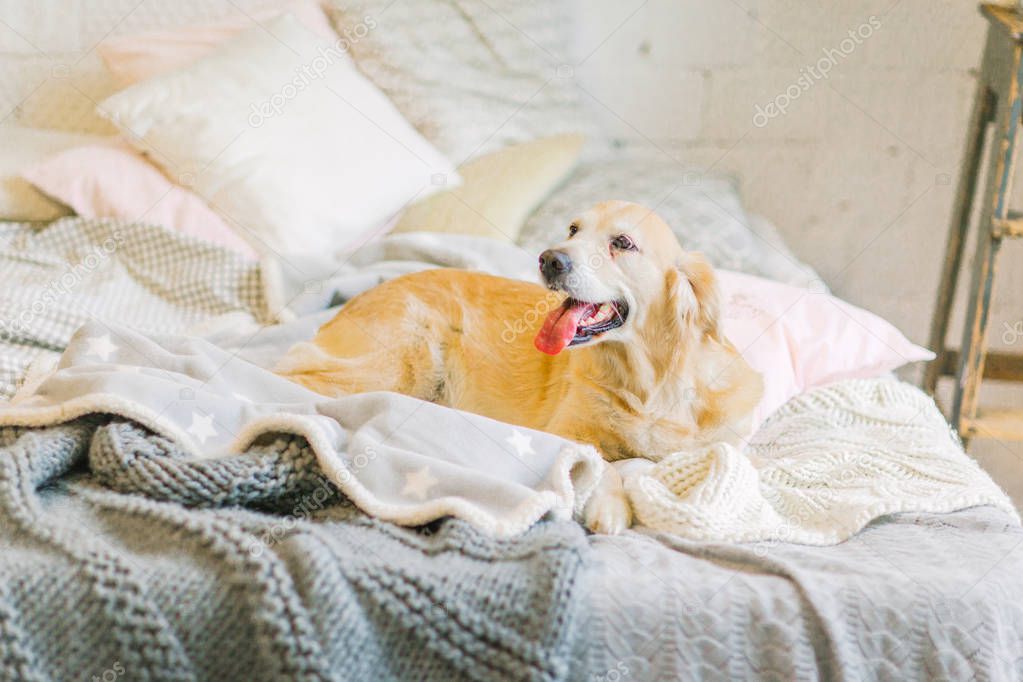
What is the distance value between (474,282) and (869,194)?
1291 mm

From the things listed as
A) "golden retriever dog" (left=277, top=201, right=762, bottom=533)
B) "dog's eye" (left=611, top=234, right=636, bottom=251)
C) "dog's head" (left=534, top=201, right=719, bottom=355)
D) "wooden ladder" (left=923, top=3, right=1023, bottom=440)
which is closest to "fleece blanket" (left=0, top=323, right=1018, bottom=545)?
"golden retriever dog" (left=277, top=201, right=762, bottom=533)

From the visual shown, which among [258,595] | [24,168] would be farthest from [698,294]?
[24,168]

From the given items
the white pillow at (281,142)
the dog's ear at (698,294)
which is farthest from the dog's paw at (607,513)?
the white pillow at (281,142)

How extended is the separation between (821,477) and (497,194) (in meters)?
1.11

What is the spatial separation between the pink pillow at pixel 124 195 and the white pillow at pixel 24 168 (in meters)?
0.03

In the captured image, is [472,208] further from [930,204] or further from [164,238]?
[930,204]

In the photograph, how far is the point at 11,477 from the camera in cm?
111

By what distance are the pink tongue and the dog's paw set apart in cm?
25

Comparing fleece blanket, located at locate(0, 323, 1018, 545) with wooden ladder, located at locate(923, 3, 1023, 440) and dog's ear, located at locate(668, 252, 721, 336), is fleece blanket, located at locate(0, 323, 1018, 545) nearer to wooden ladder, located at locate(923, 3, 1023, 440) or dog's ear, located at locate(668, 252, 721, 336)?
dog's ear, located at locate(668, 252, 721, 336)

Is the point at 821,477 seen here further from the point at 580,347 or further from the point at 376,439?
the point at 376,439

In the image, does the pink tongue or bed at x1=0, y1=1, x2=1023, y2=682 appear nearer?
bed at x1=0, y1=1, x2=1023, y2=682

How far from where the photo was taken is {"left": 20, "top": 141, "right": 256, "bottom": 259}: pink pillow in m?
2.14

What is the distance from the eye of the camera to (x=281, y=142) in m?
2.26

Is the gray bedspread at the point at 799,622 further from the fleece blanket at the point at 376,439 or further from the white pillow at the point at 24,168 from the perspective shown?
the white pillow at the point at 24,168
